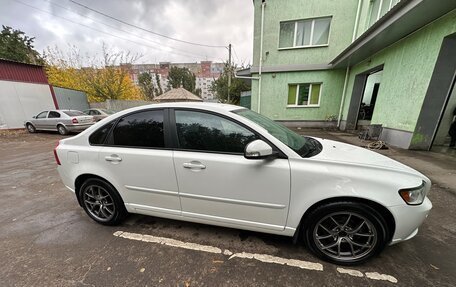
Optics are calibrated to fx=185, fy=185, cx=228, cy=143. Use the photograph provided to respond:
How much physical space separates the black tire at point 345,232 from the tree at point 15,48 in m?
36.4

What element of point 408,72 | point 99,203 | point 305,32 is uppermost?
point 305,32

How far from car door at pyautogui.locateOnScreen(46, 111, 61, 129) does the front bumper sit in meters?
13.9

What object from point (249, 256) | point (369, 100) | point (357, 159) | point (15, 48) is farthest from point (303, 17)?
point (15, 48)

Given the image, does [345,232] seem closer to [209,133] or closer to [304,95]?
[209,133]

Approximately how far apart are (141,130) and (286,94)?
33.0 ft

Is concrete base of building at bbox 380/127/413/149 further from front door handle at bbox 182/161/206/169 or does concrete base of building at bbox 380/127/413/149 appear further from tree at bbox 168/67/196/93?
tree at bbox 168/67/196/93

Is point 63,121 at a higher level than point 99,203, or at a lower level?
higher

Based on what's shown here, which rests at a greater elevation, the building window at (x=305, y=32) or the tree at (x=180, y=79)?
the tree at (x=180, y=79)

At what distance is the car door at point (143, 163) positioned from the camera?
2.14 metres

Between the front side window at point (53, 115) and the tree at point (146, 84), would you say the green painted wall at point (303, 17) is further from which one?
the tree at point (146, 84)

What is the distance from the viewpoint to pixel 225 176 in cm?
193

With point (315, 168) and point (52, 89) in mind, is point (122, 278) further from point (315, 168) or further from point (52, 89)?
point (52, 89)

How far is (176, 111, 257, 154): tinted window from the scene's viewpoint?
1956mm

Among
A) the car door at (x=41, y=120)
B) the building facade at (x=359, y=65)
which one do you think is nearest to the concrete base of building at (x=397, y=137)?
the building facade at (x=359, y=65)
